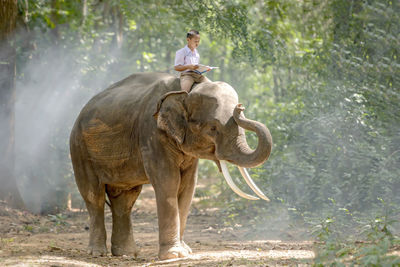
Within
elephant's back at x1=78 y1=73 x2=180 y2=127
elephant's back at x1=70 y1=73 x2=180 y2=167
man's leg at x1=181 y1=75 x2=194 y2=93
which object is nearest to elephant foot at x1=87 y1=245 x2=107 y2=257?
elephant's back at x1=70 y1=73 x2=180 y2=167

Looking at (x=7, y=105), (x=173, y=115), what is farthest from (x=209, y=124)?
(x=7, y=105)

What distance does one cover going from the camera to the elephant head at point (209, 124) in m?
6.37

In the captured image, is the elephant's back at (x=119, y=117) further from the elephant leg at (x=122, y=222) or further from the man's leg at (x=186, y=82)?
the elephant leg at (x=122, y=222)

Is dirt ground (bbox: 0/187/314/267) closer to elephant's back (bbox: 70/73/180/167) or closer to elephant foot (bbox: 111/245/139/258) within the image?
elephant foot (bbox: 111/245/139/258)

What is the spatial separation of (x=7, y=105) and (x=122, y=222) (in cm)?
437

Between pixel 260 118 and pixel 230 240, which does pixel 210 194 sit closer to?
pixel 260 118

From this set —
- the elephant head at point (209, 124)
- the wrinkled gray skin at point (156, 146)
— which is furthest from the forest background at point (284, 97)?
the wrinkled gray skin at point (156, 146)

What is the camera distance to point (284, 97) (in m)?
12.5

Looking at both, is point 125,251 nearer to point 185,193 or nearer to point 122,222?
point 122,222

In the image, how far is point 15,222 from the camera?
10.3 m

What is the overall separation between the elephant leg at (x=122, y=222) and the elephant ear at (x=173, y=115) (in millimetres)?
1684

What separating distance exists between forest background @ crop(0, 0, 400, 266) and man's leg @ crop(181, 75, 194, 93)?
214 cm

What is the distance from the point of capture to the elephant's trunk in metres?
6.00

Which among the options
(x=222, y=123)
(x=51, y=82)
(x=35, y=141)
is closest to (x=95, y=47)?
(x=51, y=82)
